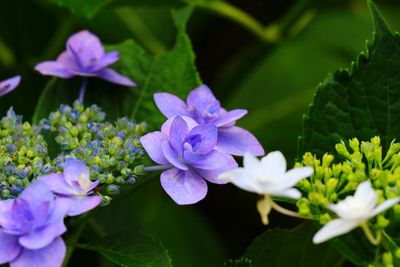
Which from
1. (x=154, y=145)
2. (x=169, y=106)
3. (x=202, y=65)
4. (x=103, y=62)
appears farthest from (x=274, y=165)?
(x=202, y=65)

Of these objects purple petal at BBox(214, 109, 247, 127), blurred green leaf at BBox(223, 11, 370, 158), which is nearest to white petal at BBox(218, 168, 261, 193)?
purple petal at BBox(214, 109, 247, 127)

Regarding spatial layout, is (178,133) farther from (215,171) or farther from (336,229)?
(336,229)

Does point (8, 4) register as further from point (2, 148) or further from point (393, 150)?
point (393, 150)

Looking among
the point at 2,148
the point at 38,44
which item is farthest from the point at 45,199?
the point at 38,44

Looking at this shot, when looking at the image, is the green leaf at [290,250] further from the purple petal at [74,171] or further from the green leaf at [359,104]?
the purple petal at [74,171]

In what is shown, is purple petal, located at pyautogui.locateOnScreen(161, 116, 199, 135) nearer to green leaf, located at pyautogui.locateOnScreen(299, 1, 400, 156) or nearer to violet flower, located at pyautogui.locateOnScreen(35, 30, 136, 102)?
green leaf, located at pyautogui.locateOnScreen(299, 1, 400, 156)

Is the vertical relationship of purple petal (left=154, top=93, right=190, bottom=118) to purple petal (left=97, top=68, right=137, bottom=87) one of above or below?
above
